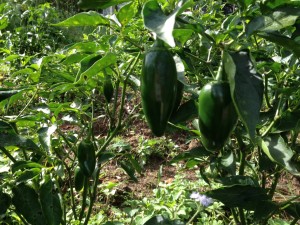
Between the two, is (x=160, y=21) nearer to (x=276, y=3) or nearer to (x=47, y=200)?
(x=276, y=3)

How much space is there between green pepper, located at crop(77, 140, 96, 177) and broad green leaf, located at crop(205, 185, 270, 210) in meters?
0.32

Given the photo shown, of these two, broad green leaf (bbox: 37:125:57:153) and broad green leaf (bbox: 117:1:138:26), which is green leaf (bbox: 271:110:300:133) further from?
broad green leaf (bbox: 37:125:57:153)

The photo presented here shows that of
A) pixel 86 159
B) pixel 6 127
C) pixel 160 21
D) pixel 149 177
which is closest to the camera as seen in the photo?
pixel 160 21

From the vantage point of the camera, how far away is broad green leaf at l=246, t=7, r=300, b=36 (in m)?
0.60

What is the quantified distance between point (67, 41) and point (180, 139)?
3075mm

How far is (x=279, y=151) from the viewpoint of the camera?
2.85 feet

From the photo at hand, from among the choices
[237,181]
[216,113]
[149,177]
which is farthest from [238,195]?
[149,177]

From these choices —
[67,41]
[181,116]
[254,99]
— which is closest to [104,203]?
[181,116]

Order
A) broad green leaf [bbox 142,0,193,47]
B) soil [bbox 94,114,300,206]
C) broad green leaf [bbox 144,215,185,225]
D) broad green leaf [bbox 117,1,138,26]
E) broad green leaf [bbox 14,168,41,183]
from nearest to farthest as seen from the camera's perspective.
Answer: broad green leaf [bbox 142,0,193,47] < broad green leaf [bbox 117,1,138,26] < broad green leaf [bbox 14,168,41,183] < broad green leaf [bbox 144,215,185,225] < soil [bbox 94,114,300,206]

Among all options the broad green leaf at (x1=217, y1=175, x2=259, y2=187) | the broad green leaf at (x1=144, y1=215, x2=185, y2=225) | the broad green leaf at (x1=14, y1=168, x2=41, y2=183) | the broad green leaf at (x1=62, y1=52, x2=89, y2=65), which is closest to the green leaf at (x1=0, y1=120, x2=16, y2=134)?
the broad green leaf at (x1=14, y1=168, x2=41, y2=183)

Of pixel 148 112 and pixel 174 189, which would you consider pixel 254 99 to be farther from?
pixel 174 189

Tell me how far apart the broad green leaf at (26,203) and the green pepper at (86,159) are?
145 mm

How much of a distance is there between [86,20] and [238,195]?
550 millimetres

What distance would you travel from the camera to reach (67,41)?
17.6 feet
